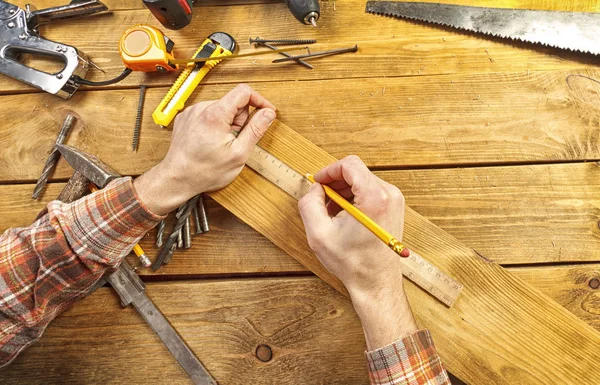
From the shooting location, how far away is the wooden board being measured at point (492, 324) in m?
1.27

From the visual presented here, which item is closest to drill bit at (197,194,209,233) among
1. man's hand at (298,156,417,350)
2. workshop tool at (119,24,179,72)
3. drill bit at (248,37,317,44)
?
man's hand at (298,156,417,350)

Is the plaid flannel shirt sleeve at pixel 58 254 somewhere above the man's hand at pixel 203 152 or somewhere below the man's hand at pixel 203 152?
below

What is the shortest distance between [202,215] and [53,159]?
0.66 metres

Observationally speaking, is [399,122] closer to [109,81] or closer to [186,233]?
[186,233]

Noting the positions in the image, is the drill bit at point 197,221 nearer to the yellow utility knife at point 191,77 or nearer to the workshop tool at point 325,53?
the yellow utility knife at point 191,77

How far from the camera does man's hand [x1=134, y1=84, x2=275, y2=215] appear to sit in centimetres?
129

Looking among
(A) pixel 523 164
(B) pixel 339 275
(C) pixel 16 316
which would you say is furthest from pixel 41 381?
(A) pixel 523 164

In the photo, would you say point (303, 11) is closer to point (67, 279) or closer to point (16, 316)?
point (67, 279)

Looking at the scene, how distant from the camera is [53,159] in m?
1.56

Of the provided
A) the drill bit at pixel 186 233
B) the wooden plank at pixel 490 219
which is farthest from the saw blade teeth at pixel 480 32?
the drill bit at pixel 186 233

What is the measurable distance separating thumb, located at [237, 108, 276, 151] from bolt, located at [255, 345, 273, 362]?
2.35 feet

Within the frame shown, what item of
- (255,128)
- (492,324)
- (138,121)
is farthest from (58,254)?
(492,324)

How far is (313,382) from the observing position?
1.38 metres

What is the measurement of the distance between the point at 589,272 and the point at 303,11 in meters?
1.41
